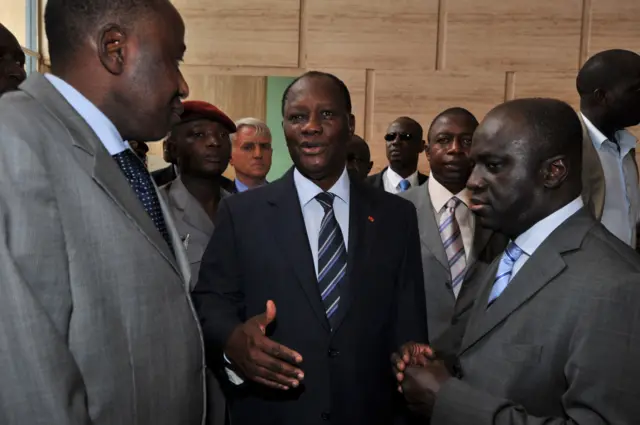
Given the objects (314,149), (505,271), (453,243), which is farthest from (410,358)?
(453,243)

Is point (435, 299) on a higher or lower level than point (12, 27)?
lower

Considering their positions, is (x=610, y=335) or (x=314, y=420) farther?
(x=314, y=420)

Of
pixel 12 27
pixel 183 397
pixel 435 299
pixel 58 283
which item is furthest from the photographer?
pixel 12 27

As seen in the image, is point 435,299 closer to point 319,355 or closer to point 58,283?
point 319,355

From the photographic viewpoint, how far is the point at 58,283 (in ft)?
3.24

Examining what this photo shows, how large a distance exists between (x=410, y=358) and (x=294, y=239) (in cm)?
55

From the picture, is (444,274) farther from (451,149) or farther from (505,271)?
(505,271)

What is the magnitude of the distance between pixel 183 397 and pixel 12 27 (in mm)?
5274

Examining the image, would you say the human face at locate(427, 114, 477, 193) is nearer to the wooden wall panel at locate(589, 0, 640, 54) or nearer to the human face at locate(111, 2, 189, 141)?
the human face at locate(111, 2, 189, 141)

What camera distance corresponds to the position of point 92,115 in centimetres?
122

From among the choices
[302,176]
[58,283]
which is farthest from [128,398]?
[302,176]

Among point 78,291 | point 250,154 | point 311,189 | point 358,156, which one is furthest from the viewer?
point 358,156

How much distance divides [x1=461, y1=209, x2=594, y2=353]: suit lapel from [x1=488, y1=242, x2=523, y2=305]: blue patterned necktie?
0.09 m

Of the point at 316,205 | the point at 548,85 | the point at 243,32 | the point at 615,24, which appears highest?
the point at 615,24
